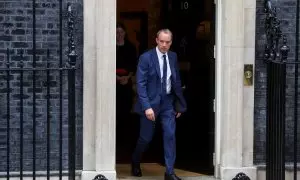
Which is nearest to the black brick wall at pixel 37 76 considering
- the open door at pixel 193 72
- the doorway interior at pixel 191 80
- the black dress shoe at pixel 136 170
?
the black dress shoe at pixel 136 170

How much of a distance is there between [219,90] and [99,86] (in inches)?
56.1

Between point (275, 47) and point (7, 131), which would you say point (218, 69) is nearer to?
point (275, 47)

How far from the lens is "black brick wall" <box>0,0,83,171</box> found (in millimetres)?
8906

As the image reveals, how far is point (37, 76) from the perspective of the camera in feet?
29.2

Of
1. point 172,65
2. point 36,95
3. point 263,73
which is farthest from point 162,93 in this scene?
point 36,95

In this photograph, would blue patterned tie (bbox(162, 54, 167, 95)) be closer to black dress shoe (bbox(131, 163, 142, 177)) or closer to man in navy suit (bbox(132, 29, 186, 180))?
man in navy suit (bbox(132, 29, 186, 180))

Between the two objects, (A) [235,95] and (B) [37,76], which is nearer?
(B) [37,76]

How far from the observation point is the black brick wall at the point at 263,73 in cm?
928

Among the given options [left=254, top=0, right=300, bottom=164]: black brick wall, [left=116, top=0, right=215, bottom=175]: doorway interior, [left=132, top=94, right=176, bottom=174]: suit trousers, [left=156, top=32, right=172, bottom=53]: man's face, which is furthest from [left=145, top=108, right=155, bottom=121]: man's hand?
[left=254, top=0, right=300, bottom=164]: black brick wall

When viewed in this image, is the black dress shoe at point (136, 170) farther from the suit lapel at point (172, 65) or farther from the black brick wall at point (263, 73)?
the black brick wall at point (263, 73)

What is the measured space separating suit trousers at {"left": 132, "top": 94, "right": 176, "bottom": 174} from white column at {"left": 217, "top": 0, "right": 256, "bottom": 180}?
0.59 meters

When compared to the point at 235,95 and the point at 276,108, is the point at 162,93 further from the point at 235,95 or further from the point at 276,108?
the point at 276,108

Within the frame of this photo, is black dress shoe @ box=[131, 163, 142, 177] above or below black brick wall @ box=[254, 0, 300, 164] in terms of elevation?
below

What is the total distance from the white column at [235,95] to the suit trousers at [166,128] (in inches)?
23.4
